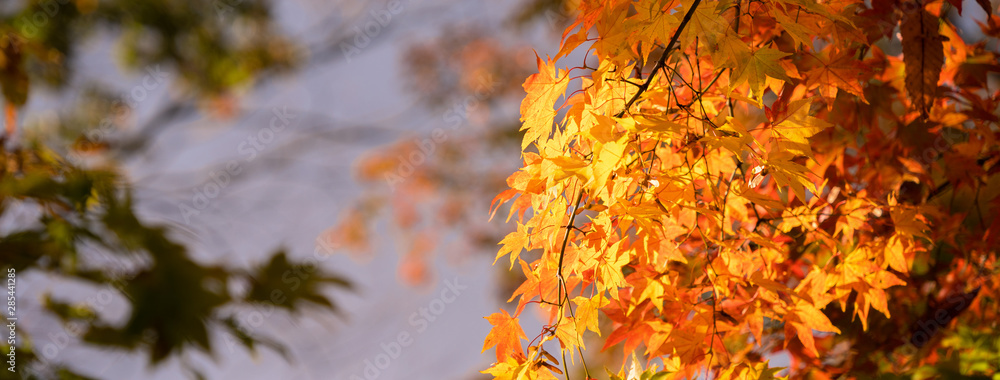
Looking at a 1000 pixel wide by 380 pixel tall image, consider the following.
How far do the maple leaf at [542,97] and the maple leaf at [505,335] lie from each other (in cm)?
33

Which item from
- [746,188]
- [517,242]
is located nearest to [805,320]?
[746,188]

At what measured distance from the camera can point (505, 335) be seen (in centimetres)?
103

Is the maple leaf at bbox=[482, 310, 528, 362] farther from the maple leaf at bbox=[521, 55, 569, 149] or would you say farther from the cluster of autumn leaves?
the maple leaf at bbox=[521, 55, 569, 149]

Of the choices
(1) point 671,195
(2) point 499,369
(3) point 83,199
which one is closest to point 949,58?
(1) point 671,195

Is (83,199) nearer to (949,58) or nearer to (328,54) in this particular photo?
(949,58)

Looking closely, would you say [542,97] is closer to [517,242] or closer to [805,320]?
[517,242]

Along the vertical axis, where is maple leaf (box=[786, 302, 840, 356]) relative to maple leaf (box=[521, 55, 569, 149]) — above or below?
below

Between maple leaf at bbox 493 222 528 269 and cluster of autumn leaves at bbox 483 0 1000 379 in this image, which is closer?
cluster of autumn leaves at bbox 483 0 1000 379

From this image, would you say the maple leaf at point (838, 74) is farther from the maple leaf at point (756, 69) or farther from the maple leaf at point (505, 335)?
the maple leaf at point (505, 335)

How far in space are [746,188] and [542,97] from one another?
15.1 inches

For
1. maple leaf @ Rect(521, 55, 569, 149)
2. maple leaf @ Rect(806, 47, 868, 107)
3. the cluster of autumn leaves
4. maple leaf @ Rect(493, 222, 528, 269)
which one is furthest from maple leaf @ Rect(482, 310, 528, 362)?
maple leaf @ Rect(806, 47, 868, 107)

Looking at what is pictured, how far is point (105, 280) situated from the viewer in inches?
48.4

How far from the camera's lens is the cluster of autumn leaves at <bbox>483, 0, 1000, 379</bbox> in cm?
86

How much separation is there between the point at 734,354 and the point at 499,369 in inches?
29.3
